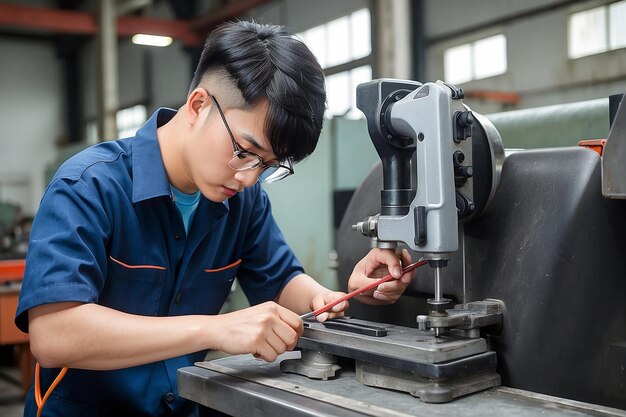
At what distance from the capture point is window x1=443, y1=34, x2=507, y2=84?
4.50 meters

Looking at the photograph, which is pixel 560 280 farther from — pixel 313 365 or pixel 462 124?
pixel 313 365

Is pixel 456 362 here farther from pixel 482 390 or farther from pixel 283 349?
pixel 283 349

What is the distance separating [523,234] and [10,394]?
3.53 meters

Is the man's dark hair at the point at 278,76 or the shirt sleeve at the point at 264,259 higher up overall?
the man's dark hair at the point at 278,76

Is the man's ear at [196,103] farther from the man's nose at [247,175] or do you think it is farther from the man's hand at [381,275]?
the man's hand at [381,275]

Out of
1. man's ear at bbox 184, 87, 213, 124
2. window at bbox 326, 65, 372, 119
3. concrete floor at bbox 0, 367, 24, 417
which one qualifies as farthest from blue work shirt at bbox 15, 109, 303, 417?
window at bbox 326, 65, 372, 119

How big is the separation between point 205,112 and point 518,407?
67cm

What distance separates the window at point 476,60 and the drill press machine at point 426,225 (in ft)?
12.4

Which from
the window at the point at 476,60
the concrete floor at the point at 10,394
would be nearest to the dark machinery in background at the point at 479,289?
the concrete floor at the point at 10,394

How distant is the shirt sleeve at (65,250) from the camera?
0.96 m

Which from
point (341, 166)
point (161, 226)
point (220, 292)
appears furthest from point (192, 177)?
point (341, 166)

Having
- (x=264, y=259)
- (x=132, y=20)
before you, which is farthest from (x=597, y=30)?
(x=132, y=20)

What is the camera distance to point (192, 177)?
1.18 metres

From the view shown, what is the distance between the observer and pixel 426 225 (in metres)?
0.87
